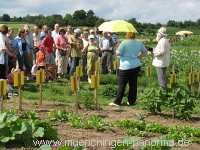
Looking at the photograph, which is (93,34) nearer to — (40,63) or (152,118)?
(40,63)

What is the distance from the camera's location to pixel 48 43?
766 inches

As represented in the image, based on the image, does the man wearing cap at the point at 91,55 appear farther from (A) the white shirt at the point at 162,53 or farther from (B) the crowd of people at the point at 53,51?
(A) the white shirt at the point at 162,53

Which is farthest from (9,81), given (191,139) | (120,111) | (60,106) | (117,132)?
(191,139)

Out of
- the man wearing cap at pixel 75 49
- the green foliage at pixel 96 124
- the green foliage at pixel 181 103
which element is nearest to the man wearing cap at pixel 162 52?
the green foliage at pixel 181 103

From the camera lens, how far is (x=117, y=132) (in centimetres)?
1034

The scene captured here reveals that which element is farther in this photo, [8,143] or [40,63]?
[40,63]

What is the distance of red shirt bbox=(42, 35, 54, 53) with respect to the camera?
762 inches

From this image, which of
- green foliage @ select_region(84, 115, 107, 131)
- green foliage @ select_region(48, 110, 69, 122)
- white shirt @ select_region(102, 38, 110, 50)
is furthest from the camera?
white shirt @ select_region(102, 38, 110, 50)

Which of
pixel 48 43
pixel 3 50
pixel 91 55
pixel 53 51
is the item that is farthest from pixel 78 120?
pixel 53 51

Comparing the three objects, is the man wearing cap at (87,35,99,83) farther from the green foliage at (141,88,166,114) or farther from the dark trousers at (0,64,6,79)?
the green foliage at (141,88,166,114)

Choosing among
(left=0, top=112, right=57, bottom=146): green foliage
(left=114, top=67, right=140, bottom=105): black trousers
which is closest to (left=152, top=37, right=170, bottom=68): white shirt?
(left=114, top=67, right=140, bottom=105): black trousers

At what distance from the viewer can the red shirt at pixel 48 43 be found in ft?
63.5

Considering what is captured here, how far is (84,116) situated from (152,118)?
4.75ft

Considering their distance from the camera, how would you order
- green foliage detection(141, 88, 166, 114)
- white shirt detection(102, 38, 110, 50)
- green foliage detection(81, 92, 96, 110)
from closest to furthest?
green foliage detection(141, 88, 166, 114) → green foliage detection(81, 92, 96, 110) → white shirt detection(102, 38, 110, 50)
